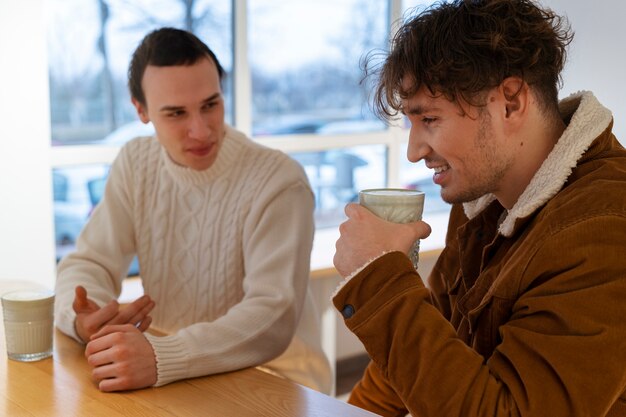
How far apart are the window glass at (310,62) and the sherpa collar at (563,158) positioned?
239cm

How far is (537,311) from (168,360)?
0.73 m

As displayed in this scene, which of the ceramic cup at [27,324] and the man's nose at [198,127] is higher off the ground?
the man's nose at [198,127]

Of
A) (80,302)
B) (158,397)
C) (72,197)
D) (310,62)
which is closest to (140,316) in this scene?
(80,302)

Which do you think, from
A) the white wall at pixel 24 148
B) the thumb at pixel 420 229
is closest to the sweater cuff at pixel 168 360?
→ the thumb at pixel 420 229

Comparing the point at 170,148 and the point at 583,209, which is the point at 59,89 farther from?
the point at 583,209

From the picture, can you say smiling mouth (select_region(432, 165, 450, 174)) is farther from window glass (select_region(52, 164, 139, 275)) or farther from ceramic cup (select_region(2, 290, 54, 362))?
window glass (select_region(52, 164, 139, 275))

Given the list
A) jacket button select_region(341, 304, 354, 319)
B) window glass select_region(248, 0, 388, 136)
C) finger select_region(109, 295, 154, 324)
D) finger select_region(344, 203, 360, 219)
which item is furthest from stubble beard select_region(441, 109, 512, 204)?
window glass select_region(248, 0, 388, 136)

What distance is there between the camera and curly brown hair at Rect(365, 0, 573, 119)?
1.27 m

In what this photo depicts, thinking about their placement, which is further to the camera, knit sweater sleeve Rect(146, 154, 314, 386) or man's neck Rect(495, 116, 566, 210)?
knit sweater sleeve Rect(146, 154, 314, 386)

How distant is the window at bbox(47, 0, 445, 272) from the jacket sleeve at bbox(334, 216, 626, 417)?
1954 mm

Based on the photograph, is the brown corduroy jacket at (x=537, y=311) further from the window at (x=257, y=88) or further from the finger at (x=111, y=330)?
the window at (x=257, y=88)

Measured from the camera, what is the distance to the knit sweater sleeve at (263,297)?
162cm

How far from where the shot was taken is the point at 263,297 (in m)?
1.89

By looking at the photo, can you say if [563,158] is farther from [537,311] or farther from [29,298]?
[29,298]
